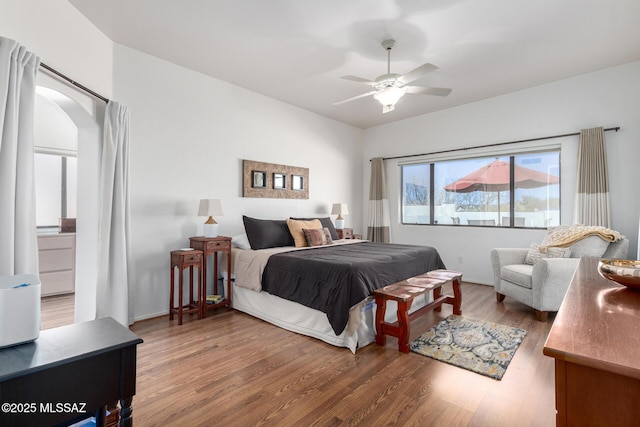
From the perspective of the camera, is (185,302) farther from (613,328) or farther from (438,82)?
(438,82)

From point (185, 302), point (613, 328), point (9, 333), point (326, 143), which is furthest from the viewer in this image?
point (326, 143)

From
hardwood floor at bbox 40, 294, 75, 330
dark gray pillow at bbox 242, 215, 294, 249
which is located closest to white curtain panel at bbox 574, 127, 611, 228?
dark gray pillow at bbox 242, 215, 294, 249

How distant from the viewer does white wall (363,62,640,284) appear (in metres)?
3.65

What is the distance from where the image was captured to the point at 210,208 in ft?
11.4

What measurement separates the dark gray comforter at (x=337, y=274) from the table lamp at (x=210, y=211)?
0.83 meters

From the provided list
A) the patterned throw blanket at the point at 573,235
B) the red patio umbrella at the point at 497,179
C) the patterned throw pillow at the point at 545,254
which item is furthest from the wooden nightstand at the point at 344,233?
the patterned throw blanket at the point at 573,235

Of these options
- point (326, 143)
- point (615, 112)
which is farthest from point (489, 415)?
point (326, 143)

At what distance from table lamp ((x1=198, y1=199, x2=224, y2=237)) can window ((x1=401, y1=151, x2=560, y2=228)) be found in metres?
3.57

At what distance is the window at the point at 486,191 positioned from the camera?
14.3 feet

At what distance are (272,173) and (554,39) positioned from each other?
3549 millimetres

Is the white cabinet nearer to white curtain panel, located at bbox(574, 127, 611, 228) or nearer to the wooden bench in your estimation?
the wooden bench

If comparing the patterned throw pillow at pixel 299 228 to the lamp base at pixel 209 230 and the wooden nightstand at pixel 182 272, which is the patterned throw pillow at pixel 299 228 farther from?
the wooden nightstand at pixel 182 272

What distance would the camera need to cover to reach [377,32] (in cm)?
290

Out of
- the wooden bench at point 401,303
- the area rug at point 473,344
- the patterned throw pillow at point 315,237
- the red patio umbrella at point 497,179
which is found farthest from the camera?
the red patio umbrella at point 497,179
